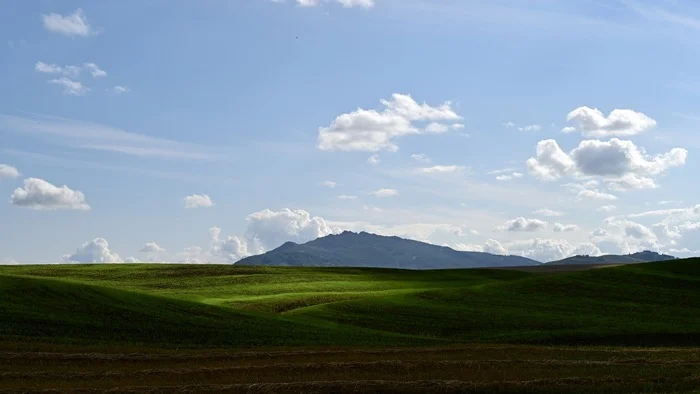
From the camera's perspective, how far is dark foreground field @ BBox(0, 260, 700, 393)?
31125 millimetres

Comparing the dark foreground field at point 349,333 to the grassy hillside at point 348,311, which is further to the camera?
the grassy hillside at point 348,311

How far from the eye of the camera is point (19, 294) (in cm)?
5494

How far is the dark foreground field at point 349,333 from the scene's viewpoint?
31.1m

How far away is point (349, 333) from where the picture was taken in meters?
53.5

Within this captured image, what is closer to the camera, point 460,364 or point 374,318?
point 460,364

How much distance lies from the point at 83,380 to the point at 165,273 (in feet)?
243

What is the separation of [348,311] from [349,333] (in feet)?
37.7

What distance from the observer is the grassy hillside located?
49219mm

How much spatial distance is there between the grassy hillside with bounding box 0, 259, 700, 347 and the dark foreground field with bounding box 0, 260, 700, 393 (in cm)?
19

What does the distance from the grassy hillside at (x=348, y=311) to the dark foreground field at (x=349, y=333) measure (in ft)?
0.63


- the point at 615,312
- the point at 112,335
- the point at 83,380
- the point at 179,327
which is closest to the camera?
the point at 83,380

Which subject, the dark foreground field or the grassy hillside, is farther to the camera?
the grassy hillside

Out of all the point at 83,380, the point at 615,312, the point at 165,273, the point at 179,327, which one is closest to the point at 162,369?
the point at 83,380

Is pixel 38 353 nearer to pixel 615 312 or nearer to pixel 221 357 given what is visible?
pixel 221 357
